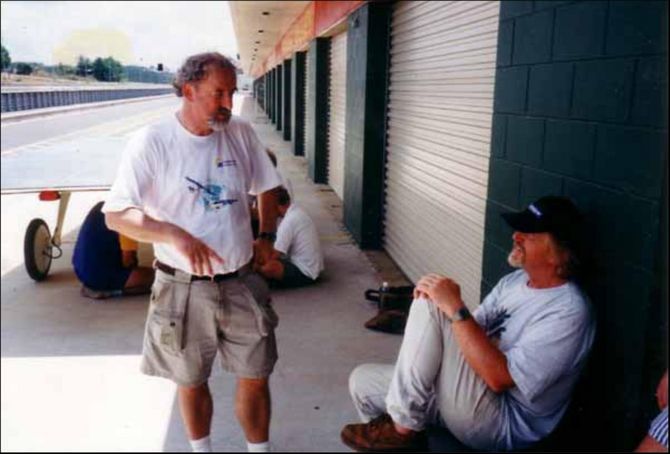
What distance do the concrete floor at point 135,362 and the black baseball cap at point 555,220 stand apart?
1064 mm

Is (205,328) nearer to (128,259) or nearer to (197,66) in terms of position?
(197,66)

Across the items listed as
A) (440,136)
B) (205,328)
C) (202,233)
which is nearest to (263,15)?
(440,136)

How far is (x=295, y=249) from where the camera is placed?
479 centimetres

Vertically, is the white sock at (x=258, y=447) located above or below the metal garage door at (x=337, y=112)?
below

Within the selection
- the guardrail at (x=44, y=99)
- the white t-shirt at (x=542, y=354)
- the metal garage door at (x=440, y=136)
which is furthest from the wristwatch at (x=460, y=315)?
the metal garage door at (x=440, y=136)

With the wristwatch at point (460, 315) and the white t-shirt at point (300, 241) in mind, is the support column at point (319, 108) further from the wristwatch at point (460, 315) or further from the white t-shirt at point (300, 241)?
the wristwatch at point (460, 315)

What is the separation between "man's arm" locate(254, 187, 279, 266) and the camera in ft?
7.64

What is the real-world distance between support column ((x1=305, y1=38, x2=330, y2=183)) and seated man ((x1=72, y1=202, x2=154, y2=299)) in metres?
5.94

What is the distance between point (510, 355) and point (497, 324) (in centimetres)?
29

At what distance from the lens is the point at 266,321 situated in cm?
221

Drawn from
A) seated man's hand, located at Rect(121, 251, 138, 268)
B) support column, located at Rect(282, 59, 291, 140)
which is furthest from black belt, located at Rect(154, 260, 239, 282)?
support column, located at Rect(282, 59, 291, 140)

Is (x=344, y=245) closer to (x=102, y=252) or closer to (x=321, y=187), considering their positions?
(x=102, y=252)

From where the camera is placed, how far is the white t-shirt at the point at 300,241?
15.3 ft

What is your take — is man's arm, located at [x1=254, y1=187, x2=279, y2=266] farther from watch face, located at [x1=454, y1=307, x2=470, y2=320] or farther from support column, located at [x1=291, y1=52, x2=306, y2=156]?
support column, located at [x1=291, y1=52, x2=306, y2=156]
